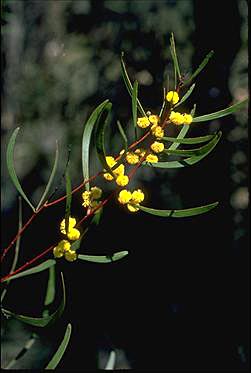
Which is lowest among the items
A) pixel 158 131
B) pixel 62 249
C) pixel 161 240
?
pixel 161 240

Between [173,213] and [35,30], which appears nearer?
[173,213]

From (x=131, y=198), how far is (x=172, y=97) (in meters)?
0.10

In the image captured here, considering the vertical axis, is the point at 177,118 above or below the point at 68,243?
above

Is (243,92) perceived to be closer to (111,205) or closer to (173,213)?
(111,205)

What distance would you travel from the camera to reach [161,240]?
1802 millimetres

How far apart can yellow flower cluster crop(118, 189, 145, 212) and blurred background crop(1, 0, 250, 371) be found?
1.25 meters

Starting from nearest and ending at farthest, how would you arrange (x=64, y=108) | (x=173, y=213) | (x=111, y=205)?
1. (x=173, y=213)
2. (x=111, y=205)
3. (x=64, y=108)

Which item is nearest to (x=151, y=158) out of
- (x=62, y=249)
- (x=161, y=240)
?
(x=62, y=249)

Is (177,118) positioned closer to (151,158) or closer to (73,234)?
(151,158)

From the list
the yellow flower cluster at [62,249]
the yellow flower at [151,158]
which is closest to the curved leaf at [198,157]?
the yellow flower at [151,158]

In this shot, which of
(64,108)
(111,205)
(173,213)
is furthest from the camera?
(64,108)

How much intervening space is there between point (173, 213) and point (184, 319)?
4.55 ft

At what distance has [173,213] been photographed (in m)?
0.51

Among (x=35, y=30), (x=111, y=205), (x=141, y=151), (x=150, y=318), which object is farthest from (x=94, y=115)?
(x=35, y=30)
